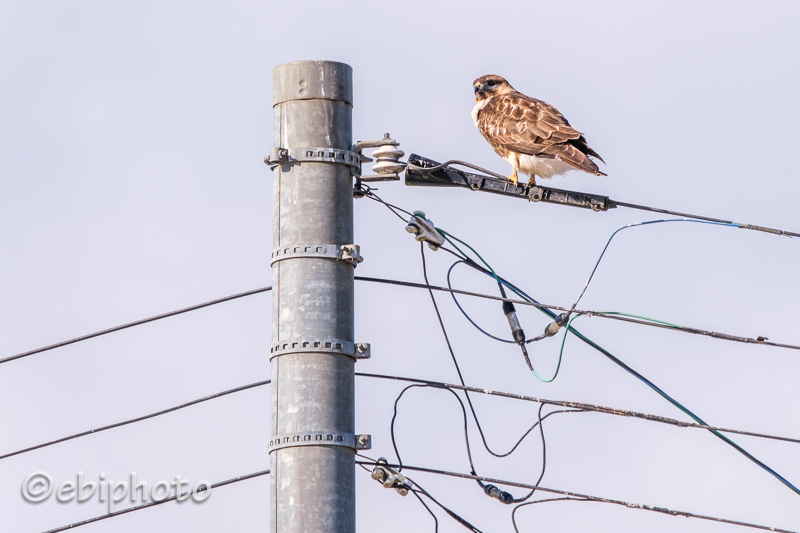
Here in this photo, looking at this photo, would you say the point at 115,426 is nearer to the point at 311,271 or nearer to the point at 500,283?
the point at 311,271

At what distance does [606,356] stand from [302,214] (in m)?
2.49

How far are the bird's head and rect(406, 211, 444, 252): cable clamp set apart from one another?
5022 mm

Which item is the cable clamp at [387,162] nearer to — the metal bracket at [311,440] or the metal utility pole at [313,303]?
the metal utility pole at [313,303]

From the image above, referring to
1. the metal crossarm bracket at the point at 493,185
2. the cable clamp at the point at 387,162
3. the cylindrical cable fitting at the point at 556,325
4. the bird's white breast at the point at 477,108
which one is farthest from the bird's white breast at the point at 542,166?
the cable clamp at the point at 387,162

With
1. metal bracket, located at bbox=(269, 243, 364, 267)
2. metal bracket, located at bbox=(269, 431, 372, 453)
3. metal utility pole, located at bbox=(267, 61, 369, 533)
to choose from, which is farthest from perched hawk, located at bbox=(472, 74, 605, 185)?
metal bracket, located at bbox=(269, 431, 372, 453)

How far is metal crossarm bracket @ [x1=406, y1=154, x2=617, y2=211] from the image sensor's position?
24.9 ft

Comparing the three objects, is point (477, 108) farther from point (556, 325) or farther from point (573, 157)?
point (556, 325)

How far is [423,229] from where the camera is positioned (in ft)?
25.3

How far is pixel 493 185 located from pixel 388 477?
2.06 meters

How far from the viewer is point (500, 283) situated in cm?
797

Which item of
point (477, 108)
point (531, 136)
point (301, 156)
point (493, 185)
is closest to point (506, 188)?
point (493, 185)

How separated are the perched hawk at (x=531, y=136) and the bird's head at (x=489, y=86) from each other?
282mm

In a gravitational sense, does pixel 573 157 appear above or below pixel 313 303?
above

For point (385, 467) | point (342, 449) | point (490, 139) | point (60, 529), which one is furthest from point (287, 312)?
point (490, 139)
